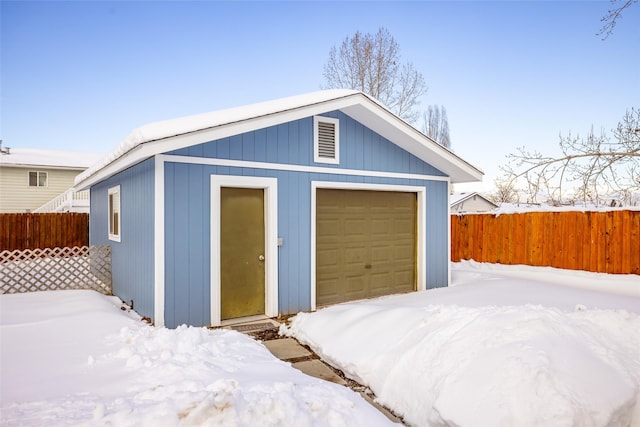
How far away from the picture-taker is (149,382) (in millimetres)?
2994

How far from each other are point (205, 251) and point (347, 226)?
2889 millimetres

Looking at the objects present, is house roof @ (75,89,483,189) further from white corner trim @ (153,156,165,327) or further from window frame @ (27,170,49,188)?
window frame @ (27,170,49,188)

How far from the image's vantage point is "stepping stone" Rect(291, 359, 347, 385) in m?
4.05

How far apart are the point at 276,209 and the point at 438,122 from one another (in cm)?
2329

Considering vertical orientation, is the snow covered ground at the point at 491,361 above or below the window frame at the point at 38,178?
below

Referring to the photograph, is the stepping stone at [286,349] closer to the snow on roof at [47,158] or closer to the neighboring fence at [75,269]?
the neighboring fence at [75,269]

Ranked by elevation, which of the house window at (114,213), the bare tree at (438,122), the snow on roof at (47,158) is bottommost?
the house window at (114,213)

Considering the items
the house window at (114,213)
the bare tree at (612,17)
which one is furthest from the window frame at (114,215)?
the bare tree at (612,17)

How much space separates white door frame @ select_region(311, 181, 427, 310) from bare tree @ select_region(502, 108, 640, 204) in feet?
6.13

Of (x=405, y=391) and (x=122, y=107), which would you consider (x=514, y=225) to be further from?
(x=122, y=107)

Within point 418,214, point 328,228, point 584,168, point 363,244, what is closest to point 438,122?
point 418,214

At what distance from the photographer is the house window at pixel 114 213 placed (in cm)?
779

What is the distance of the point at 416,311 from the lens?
4.72m

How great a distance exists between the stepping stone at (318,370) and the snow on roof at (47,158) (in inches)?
836
